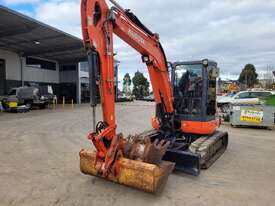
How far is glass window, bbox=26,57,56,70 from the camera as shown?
28055mm

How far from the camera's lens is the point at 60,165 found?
18.7ft

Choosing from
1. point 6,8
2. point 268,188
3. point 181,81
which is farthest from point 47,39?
point 268,188

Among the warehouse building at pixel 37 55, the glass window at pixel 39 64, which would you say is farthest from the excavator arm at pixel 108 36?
the glass window at pixel 39 64

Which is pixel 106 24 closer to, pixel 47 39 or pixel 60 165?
pixel 60 165

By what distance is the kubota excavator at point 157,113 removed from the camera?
3.96 m

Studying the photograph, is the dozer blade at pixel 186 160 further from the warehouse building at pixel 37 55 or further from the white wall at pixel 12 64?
the white wall at pixel 12 64

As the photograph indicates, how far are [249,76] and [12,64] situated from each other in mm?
58622

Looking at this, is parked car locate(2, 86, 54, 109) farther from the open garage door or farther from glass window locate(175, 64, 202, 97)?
glass window locate(175, 64, 202, 97)

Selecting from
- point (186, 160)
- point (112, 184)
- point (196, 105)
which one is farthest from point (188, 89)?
point (112, 184)

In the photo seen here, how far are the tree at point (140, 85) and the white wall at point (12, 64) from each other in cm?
3795

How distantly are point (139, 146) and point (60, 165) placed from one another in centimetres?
226

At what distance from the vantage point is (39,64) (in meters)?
29.5

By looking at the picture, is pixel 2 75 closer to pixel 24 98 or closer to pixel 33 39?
pixel 24 98

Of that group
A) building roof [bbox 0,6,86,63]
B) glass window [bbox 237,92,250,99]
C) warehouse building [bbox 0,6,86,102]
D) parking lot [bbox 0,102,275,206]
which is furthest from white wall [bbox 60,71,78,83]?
parking lot [bbox 0,102,275,206]
